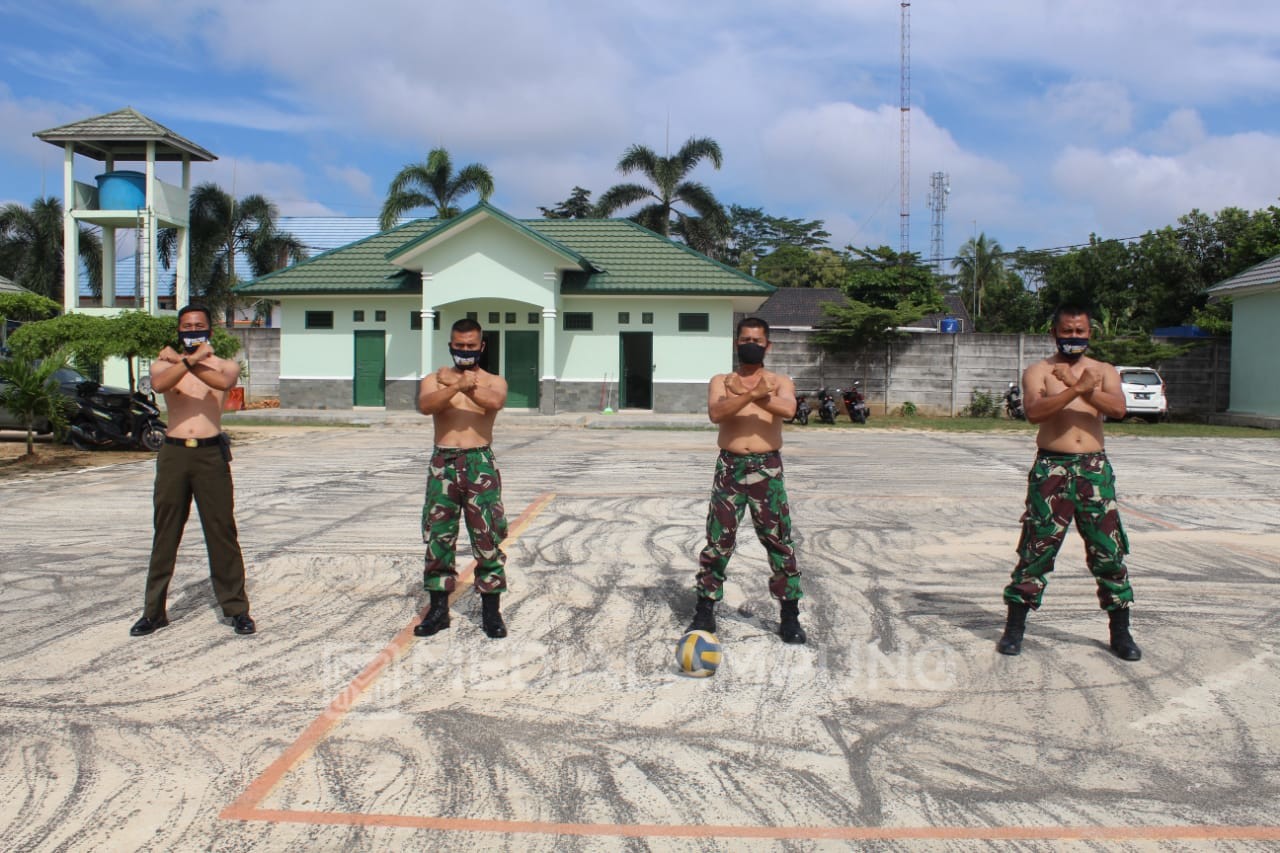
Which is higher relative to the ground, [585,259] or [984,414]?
[585,259]

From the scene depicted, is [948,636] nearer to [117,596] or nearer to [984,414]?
[117,596]

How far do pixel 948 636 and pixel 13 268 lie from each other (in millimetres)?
47692

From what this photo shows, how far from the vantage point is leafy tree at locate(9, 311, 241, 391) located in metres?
15.2

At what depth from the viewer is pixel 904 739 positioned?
424 centimetres

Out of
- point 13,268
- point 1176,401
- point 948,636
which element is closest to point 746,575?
point 948,636

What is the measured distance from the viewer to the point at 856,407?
2408 cm

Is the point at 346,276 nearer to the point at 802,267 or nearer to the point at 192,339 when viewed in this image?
the point at 192,339

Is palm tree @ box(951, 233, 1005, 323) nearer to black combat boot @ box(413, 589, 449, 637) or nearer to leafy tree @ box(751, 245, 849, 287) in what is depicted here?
leafy tree @ box(751, 245, 849, 287)

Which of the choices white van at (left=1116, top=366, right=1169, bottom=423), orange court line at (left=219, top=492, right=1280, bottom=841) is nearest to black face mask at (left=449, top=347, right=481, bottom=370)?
orange court line at (left=219, top=492, right=1280, bottom=841)

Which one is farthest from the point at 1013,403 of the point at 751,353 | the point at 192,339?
the point at 192,339

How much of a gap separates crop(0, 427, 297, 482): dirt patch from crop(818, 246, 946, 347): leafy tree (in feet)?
47.7

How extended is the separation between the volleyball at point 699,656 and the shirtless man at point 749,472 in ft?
1.35

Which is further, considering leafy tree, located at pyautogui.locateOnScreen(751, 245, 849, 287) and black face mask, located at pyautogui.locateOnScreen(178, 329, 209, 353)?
leafy tree, located at pyautogui.locateOnScreen(751, 245, 849, 287)

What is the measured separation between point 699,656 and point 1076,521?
2.09 meters
